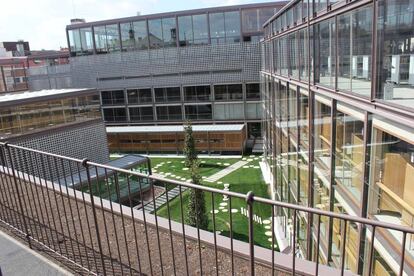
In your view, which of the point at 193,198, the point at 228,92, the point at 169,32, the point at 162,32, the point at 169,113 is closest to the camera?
the point at 193,198

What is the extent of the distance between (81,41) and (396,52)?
32446mm

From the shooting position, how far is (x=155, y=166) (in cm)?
2419

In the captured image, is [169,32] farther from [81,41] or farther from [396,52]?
[396,52]

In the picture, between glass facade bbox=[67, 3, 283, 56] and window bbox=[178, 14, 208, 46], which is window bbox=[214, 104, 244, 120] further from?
window bbox=[178, 14, 208, 46]

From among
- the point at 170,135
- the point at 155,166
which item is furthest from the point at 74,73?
the point at 155,166

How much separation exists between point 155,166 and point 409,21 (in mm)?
21628

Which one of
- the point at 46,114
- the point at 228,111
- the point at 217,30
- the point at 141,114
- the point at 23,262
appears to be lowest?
the point at 141,114

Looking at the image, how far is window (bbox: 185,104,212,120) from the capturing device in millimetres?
28109

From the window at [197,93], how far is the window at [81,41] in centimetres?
1051

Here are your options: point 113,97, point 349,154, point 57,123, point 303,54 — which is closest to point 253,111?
point 113,97

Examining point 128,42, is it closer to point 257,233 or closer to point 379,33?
point 257,233

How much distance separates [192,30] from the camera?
28.2 metres

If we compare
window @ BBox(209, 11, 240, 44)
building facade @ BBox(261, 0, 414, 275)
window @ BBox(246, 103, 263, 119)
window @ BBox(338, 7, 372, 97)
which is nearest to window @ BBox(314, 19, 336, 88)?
building facade @ BBox(261, 0, 414, 275)

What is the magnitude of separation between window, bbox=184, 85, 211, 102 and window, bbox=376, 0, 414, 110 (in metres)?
24.0
